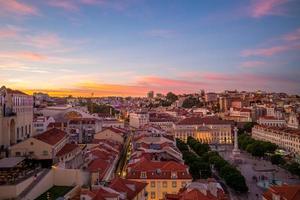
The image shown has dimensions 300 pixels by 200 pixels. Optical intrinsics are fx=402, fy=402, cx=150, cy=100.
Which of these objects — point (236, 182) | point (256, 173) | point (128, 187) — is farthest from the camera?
point (256, 173)

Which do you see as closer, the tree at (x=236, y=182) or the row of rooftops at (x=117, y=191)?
the row of rooftops at (x=117, y=191)

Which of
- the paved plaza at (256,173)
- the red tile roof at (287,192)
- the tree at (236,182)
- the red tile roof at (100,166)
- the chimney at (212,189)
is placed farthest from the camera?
the paved plaza at (256,173)

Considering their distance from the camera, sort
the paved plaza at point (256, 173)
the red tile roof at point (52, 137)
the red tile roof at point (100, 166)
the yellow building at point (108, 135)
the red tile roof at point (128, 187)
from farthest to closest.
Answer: the yellow building at point (108, 135), the paved plaza at point (256, 173), the red tile roof at point (52, 137), the red tile roof at point (100, 166), the red tile roof at point (128, 187)

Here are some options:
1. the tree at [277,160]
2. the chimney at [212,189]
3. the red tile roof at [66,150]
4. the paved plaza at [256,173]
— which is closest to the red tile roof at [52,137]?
the red tile roof at [66,150]

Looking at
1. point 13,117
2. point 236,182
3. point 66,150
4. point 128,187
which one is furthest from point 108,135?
point 128,187

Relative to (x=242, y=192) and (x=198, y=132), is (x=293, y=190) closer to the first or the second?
(x=242, y=192)

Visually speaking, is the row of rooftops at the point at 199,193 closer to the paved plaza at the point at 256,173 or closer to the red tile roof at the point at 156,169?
the red tile roof at the point at 156,169

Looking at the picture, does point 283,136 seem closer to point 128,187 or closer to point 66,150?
point 66,150
